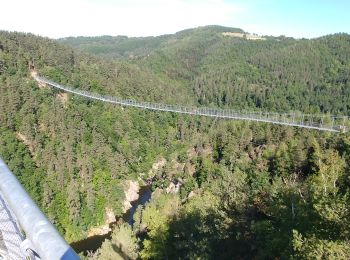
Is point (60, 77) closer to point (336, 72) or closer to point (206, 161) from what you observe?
point (206, 161)

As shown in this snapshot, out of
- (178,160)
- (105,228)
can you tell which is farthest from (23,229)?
(178,160)

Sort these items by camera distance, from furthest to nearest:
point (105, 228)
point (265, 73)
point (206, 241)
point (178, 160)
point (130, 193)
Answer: point (265, 73) → point (178, 160) → point (130, 193) → point (105, 228) → point (206, 241)

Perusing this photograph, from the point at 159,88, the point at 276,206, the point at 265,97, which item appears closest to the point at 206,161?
the point at 276,206

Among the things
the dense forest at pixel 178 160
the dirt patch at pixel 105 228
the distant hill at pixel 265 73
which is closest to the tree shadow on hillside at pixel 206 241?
the dense forest at pixel 178 160

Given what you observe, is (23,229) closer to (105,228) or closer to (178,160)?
(105,228)

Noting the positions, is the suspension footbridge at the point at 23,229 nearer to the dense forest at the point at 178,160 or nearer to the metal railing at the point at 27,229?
the metal railing at the point at 27,229

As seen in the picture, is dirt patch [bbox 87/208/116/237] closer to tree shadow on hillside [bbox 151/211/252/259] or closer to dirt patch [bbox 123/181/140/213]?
dirt patch [bbox 123/181/140/213]
